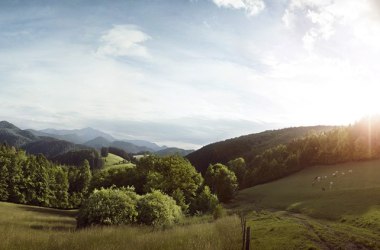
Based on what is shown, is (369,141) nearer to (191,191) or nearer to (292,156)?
(292,156)

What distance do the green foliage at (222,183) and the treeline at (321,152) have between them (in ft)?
105

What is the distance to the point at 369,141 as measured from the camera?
112375 mm

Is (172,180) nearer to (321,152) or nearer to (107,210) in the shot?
(107,210)

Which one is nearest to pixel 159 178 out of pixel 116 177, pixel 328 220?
pixel 116 177

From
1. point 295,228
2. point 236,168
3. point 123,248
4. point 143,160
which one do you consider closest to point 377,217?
point 295,228

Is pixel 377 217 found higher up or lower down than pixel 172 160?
A: lower down

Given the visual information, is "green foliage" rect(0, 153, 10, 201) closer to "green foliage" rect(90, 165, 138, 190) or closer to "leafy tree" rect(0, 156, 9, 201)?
"leafy tree" rect(0, 156, 9, 201)

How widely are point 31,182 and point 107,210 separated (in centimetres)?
8641

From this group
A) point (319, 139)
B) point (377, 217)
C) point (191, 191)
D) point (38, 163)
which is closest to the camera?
point (377, 217)

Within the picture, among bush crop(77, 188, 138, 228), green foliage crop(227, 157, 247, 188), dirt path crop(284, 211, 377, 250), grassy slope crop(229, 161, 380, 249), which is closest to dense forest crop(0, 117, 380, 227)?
bush crop(77, 188, 138, 228)

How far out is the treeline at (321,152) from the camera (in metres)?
114

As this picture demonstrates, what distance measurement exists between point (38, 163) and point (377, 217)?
105 m

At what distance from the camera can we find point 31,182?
113m

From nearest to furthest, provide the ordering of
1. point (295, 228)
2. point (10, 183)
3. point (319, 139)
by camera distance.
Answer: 1. point (295, 228)
2. point (10, 183)
3. point (319, 139)
